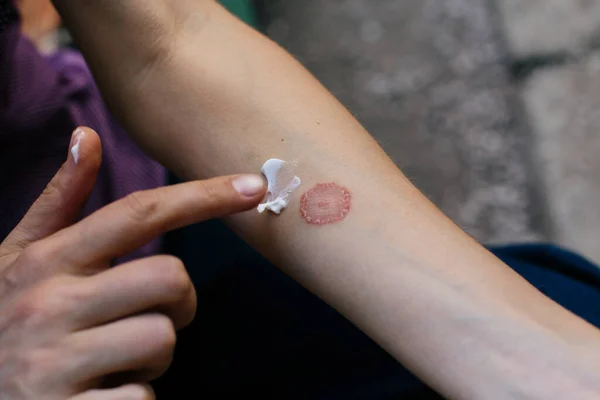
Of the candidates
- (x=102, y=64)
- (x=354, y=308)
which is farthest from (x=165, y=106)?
(x=354, y=308)

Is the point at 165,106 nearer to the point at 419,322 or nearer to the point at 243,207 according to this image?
the point at 243,207

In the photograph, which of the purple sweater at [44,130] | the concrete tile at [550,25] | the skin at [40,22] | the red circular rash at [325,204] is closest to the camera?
the red circular rash at [325,204]

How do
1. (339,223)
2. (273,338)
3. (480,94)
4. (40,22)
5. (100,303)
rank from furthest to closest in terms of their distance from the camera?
(480,94), (40,22), (273,338), (339,223), (100,303)

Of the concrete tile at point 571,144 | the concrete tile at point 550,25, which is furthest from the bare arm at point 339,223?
the concrete tile at point 550,25

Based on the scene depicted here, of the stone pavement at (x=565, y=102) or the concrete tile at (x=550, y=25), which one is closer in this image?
the stone pavement at (x=565, y=102)

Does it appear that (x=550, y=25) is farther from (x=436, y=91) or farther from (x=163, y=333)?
(x=163, y=333)

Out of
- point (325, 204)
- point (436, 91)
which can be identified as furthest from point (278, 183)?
point (436, 91)

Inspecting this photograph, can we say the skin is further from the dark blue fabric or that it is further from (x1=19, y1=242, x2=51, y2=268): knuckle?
(x1=19, y1=242, x2=51, y2=268): knuckle

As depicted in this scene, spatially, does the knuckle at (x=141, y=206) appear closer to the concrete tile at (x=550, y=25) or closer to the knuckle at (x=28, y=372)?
the knuckle at (x=28, y=372)
